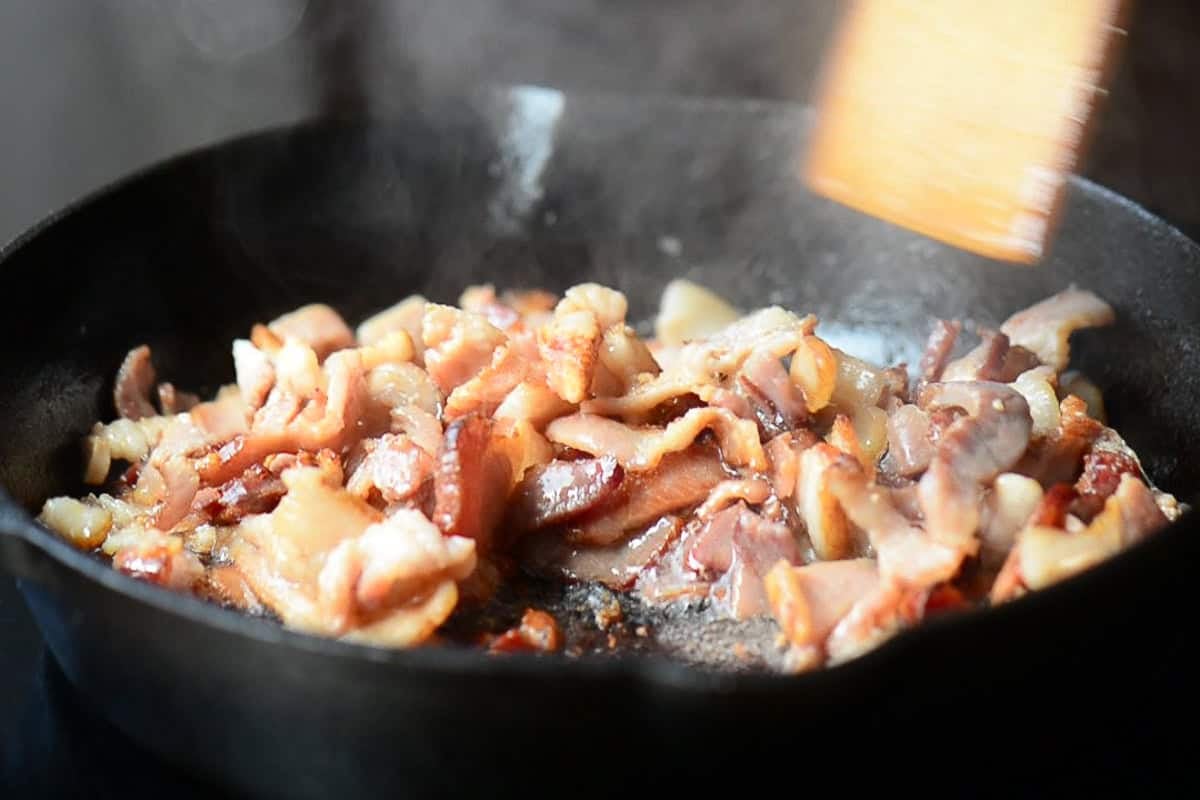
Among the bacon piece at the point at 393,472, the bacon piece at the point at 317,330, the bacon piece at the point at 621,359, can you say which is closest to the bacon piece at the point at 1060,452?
the bacon piece at the point at 621,359

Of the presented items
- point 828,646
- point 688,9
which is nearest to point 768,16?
point 688,9

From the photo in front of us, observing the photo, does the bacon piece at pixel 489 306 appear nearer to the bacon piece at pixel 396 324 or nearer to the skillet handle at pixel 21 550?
the bacon piece at pixel 396 324

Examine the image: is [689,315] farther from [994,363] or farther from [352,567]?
[352,567]

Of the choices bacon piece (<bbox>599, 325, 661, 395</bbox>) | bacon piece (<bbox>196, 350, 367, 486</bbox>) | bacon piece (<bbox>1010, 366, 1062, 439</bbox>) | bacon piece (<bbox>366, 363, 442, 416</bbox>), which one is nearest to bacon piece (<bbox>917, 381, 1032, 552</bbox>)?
bacon piece (<bbox>1010, 366, 1062, 439</bbox>)

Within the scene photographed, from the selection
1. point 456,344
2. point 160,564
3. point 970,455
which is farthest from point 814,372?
point 160,564

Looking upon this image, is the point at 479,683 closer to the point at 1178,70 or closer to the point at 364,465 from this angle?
the point at 364,465

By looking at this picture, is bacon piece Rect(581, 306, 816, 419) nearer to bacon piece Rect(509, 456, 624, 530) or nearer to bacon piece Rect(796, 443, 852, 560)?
bacon piece Rect(509, 456, 624, 530)
